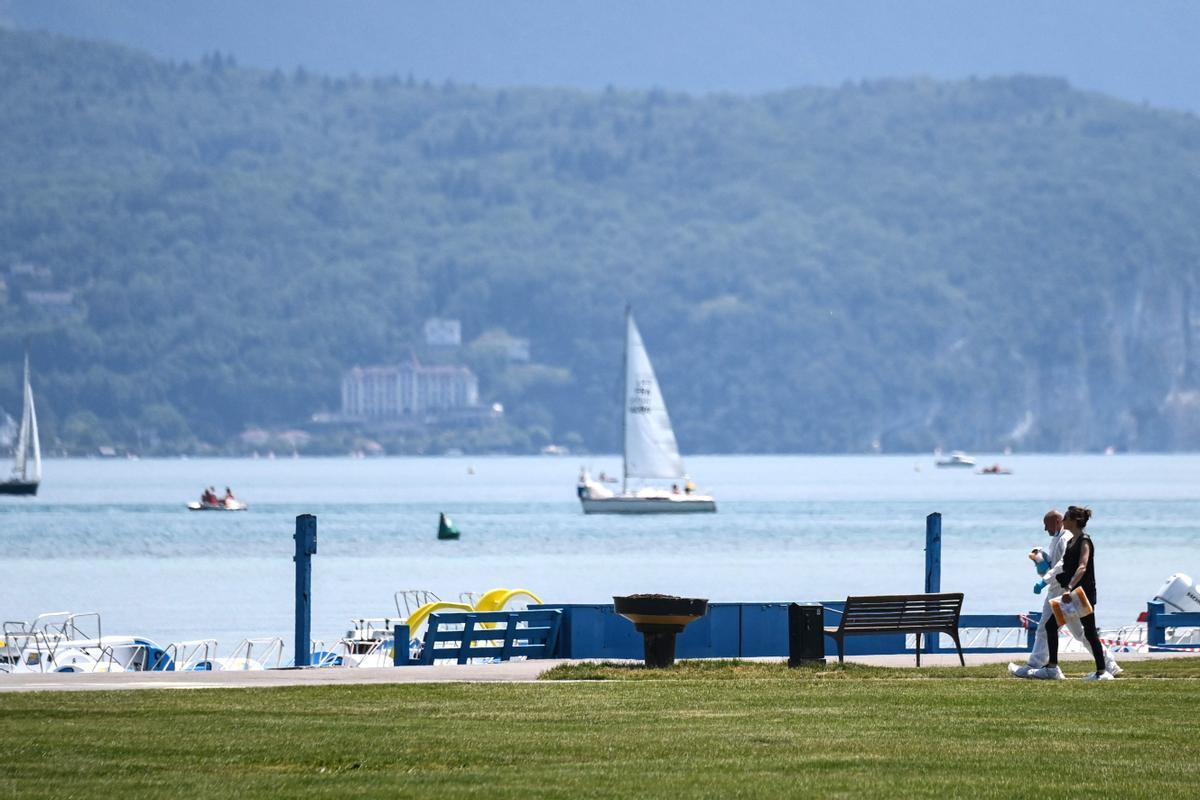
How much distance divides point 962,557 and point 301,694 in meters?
74.9

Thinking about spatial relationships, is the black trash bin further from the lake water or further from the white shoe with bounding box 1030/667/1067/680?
the lake water

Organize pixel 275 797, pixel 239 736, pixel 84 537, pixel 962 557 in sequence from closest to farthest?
pixel 275 797
pixel 239 736
pixel 962 557
pixel 84 537

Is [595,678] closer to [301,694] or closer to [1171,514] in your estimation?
[301,694]

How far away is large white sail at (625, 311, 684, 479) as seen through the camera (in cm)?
10600

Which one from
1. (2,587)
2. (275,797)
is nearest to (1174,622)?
(275,797)

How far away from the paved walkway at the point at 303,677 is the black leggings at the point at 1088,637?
148 centimetres

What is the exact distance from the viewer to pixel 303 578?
85.9 ft

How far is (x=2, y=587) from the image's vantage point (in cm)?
7475

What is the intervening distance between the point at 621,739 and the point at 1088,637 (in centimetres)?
602

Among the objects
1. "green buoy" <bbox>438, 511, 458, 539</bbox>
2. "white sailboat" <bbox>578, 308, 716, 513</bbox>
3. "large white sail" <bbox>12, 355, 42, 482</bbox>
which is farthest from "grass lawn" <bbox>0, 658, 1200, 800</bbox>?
"large white sail" <bbox>12, 355, 42, 482</bbox>

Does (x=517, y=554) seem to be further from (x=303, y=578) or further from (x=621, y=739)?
(x=621, y=739)

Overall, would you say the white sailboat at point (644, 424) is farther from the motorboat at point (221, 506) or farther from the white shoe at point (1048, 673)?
the white shoe at point (1048, 673)

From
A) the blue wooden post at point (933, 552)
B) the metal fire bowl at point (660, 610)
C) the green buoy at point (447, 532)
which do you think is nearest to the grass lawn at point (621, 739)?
the metal fire bowl at point (660, 610)

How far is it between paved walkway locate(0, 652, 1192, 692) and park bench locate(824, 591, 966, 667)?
417 millimetres
